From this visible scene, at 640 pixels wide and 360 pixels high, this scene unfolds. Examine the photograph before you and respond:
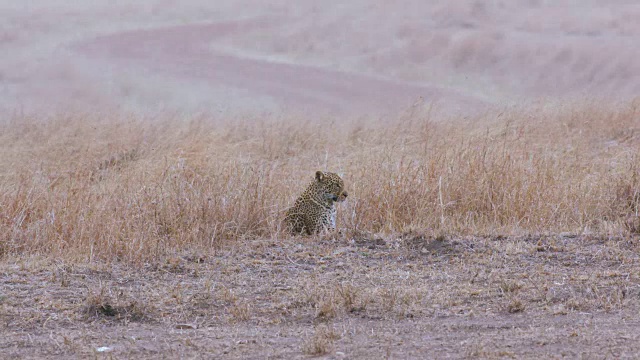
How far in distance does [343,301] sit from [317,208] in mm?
2003

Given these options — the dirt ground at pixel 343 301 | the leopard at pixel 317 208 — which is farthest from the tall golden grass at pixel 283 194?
the dirt ground at pixel 343 301

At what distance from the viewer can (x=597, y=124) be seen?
11.9 metres

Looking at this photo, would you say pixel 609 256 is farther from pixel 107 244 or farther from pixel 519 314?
pixel 107 244

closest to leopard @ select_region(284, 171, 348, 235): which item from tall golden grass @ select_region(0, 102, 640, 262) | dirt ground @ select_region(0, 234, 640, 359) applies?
tall golden grass @ select_region(0, 102, 640, 262)

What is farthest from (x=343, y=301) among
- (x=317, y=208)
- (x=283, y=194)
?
(x=283, y=194)

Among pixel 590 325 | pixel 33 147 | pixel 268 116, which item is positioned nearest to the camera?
pixel 590 325

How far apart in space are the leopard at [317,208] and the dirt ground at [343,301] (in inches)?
13.8

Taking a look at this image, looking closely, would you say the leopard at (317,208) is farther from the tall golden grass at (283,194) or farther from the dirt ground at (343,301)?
the dirt ground at (343,301)

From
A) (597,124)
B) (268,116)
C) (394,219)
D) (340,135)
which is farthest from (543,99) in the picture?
(394,219)

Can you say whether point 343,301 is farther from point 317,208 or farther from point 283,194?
point 283,194

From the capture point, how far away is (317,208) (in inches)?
269

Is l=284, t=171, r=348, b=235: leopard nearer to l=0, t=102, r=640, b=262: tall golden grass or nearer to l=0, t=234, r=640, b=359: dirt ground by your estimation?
l=0, t=102, r=640, b=262: tall golden grass

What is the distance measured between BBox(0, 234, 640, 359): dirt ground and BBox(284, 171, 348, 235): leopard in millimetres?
350

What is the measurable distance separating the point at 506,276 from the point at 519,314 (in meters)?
0.78
